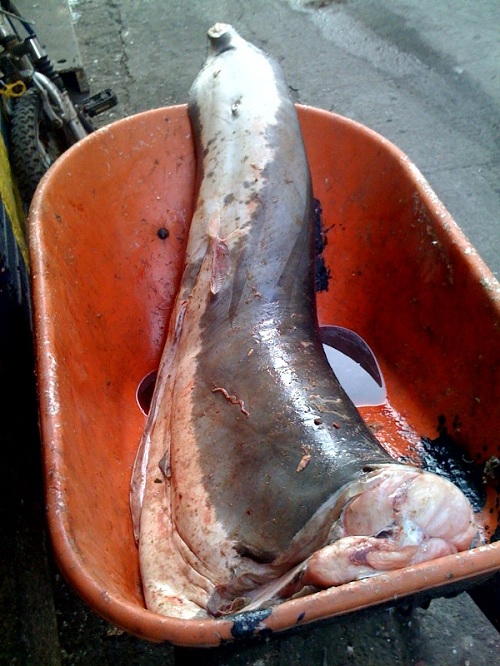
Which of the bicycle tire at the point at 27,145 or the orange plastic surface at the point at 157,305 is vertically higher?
the bicycle tire at the point at 27,145

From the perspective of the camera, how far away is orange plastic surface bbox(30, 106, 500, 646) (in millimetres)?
1234

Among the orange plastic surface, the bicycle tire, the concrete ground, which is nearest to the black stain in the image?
the orange plastic surface

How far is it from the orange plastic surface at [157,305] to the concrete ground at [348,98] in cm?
37

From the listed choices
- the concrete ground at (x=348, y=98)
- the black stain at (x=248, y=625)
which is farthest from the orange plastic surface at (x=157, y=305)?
the concrete ground at (x=348, y=98)

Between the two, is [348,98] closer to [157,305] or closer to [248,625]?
[157,305]

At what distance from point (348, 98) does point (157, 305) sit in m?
2.29

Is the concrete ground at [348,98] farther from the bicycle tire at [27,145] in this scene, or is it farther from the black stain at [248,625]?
the bicycle tire at [27,145]

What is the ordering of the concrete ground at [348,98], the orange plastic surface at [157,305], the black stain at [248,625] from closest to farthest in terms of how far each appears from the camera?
the black stain at [248,625] → the orange plastic surface at [157,305] → the concrete ground at [348,98]

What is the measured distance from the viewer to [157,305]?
2074 millimetres

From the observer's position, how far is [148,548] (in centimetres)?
138

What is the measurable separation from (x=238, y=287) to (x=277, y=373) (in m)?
0.35

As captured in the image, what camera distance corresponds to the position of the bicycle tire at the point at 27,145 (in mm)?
2227

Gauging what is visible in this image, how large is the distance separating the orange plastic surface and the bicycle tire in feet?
1.52

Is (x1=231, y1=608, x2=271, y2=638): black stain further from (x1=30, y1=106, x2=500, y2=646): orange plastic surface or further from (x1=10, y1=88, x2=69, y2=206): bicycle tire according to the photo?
(x1=10, y1=88, x2=69, y2=206): bicycle tire
